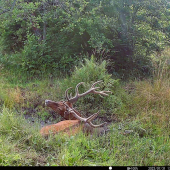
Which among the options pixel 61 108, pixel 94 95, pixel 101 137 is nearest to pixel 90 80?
pixel 94 95

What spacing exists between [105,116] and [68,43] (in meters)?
3.70

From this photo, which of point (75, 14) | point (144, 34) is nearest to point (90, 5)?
point (75, 14)

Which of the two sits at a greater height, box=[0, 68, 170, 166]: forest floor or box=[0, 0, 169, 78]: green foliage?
box=[0, 0, 169, 78]: green foliage

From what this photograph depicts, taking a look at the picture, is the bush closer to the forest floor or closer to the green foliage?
the forest floor

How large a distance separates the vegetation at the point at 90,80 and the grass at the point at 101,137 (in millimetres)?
14

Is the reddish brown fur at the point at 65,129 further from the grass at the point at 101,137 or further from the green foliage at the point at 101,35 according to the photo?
the green foliage at the point at 101,35

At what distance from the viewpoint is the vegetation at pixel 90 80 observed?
2.99 metres

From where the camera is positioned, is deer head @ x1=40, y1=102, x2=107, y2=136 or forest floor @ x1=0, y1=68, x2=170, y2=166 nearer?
forest floor @ x1=0, y1=68, x2=170, y2=166

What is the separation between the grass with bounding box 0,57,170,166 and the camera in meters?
2.75

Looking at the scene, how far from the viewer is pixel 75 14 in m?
6.90

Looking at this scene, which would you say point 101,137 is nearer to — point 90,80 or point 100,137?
point 100,137

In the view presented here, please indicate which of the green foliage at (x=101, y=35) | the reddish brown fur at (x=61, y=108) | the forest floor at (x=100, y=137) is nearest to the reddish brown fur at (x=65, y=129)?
the forest floor at (x=100, y=137)

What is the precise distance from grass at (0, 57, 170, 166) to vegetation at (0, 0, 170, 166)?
0.01 metres

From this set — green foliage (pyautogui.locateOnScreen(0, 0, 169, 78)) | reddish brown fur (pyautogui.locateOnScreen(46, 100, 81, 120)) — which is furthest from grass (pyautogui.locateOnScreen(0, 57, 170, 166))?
green foliage (pyautogui.locateOnScreen(0, 0, 169, 78))
